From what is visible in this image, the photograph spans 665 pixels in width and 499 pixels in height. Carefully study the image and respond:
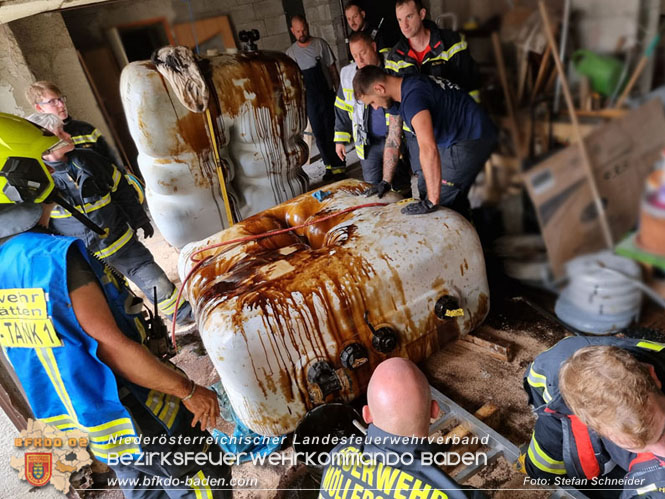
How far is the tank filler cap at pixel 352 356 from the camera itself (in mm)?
1755

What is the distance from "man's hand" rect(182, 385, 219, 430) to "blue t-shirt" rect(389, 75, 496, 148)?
5.37ft

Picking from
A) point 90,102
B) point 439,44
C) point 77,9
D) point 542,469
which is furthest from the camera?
point 90,102

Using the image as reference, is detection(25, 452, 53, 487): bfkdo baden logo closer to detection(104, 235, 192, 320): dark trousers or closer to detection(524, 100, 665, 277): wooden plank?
detection(104, 235, 192, 320): dark trousers

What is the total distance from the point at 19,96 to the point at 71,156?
2470mm

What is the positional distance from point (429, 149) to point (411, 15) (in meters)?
0.80

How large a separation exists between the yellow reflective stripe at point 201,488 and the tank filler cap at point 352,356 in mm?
683

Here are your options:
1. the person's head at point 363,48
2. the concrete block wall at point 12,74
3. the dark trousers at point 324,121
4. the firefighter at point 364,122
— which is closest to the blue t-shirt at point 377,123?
the firefighter at point 364,122

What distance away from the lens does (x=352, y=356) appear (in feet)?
5.75

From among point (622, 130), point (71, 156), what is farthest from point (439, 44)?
point (71, 156)

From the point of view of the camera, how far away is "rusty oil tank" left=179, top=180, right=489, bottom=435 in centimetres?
169

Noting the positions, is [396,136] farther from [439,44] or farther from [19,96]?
[19,96]

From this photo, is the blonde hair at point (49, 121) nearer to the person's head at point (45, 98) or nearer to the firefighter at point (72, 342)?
the person's head at point (45, 98)

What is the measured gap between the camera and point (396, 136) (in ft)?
9.59

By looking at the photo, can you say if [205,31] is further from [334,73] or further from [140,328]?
[140,328]
